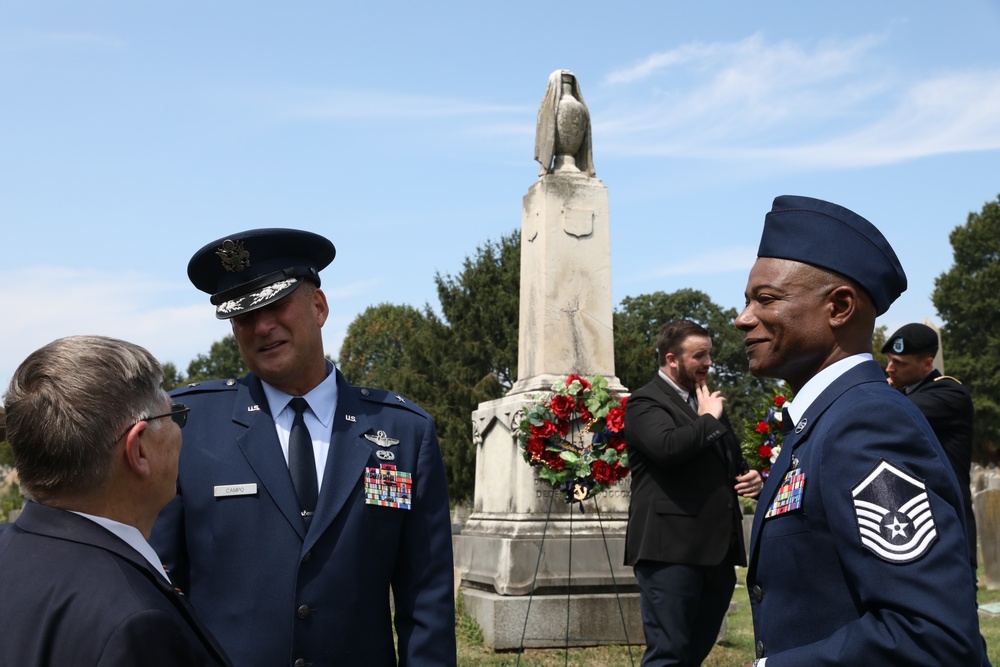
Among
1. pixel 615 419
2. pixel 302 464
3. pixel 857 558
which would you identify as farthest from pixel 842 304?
pixel 615 419

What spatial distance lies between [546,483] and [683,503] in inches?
117

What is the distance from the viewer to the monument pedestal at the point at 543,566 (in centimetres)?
919

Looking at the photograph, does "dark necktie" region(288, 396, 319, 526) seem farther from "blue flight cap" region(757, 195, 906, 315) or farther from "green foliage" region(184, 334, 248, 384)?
"green foliage" region(184, 334, 248, 384)

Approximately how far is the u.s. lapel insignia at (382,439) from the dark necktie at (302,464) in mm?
200

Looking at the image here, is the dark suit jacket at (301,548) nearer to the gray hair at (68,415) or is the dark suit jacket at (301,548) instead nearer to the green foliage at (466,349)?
the gray hair at (68,415)

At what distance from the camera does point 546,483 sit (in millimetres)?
8820

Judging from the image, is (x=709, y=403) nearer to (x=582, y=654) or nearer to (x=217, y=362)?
(x=582, y=654)

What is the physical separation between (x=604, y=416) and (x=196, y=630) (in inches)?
233

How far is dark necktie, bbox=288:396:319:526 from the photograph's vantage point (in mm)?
3311

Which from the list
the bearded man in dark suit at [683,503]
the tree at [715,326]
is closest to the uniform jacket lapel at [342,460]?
the bearded man in dark suit at [683,503]

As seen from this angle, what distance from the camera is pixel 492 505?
33.4 ft

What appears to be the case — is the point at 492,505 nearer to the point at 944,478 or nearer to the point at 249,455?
the point at 249,455

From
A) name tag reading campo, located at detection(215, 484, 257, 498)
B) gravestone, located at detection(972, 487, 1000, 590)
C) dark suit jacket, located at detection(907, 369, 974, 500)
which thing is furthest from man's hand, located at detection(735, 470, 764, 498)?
gravestone, located at detection(972, 487, 1000, 590)

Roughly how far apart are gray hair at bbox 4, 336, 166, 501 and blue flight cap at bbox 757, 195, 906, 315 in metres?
1.62
